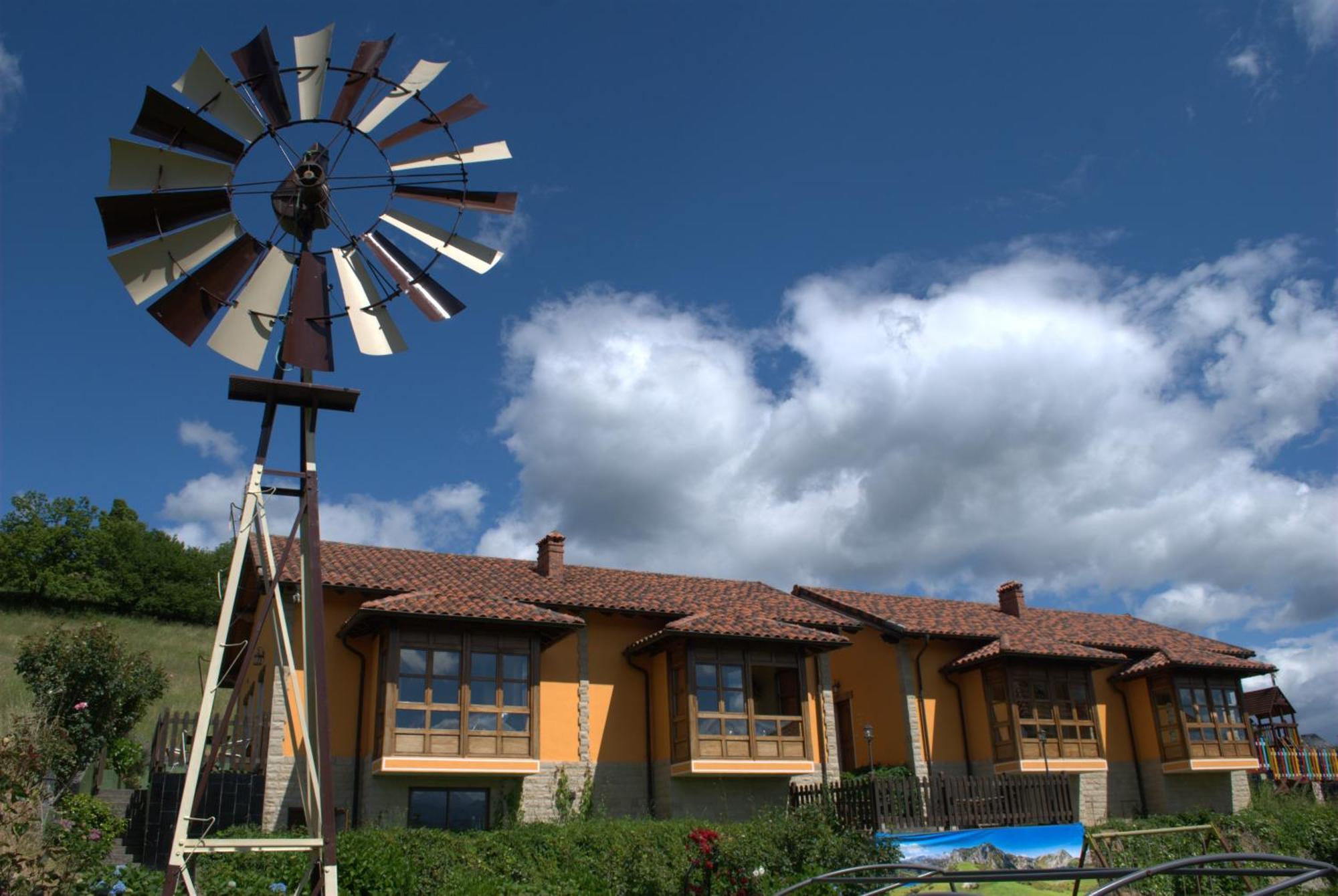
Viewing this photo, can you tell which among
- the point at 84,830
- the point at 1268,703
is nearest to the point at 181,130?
the point at 84,830

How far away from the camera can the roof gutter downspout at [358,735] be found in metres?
20.2

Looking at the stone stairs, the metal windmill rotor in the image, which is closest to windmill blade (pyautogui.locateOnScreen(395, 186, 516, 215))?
the metal windmill rotor

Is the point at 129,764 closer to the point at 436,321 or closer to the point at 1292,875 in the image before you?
the point at 436,321

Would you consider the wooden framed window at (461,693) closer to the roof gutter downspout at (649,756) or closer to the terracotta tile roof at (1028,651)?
the roof gutter downspout at (649,756)

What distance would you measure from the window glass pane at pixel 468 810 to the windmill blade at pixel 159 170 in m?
14.1

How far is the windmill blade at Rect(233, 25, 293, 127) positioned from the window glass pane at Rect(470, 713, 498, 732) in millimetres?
13341

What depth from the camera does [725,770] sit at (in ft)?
72.8

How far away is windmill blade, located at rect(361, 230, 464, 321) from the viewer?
11.9 meters

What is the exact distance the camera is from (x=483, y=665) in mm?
21203

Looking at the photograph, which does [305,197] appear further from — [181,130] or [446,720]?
[446,720]

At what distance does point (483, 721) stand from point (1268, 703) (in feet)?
125

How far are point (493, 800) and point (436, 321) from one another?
1283 centimetres

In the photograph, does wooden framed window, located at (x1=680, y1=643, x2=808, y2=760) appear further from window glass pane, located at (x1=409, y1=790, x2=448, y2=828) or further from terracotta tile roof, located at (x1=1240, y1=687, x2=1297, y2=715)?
terracotta tile roof, located at (x1=1240, y1=687, x2=1297, y2=715)

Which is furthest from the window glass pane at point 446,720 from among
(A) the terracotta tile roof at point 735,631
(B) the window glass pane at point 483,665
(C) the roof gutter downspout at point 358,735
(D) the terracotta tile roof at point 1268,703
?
(D) the terracotta tile roof at point 1268,703
